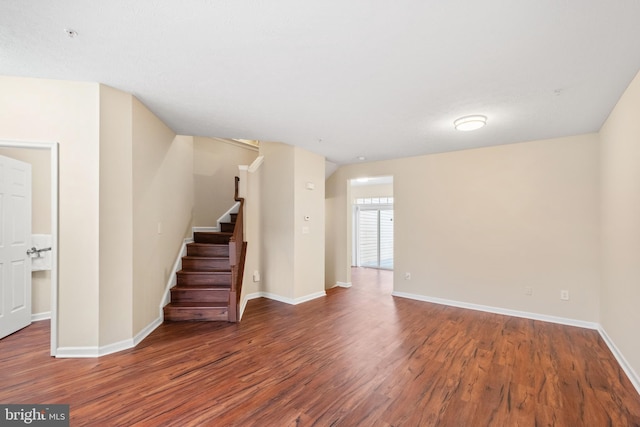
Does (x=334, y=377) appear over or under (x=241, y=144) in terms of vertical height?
under

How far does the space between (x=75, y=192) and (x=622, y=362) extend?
5.44 m

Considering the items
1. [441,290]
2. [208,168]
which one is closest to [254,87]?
[208,168]

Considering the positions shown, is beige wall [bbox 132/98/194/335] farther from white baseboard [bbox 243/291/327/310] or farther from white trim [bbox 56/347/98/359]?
white baseboard [bbox 243/291/327/310]

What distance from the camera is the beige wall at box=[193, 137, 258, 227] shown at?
5410 mm

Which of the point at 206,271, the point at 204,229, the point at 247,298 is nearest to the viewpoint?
the point at 206,271

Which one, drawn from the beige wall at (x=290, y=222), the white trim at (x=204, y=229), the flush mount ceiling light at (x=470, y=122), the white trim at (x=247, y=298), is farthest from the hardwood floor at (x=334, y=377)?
the flush mount ceiling light at (x=470, y=122)

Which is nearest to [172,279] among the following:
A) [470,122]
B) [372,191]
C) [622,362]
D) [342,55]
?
[342,55]

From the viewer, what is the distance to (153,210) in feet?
10.6

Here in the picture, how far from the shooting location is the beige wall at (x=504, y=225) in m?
3.62

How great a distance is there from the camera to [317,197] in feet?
16.2

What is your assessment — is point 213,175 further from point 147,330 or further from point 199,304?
point 147,330

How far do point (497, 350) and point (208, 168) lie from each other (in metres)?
5.59

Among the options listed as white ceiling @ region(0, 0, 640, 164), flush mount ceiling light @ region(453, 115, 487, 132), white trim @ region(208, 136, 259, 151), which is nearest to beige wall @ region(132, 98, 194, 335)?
white ceiling @ region(0, 0, 640, 164)

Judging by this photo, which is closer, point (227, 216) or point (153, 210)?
point (153, 210)
